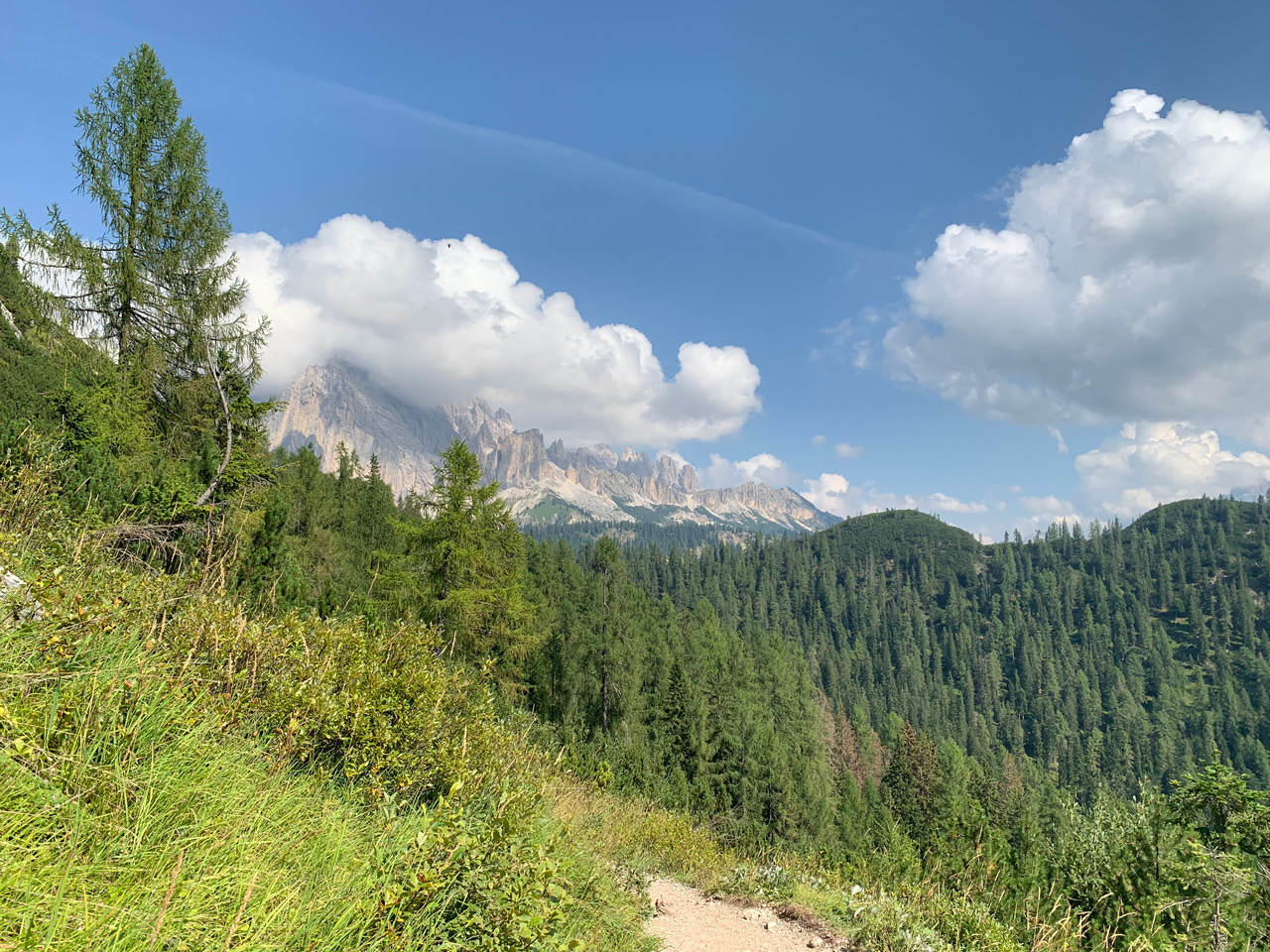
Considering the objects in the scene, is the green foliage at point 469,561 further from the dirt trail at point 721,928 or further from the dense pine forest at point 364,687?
the dirt trail at point 721,928

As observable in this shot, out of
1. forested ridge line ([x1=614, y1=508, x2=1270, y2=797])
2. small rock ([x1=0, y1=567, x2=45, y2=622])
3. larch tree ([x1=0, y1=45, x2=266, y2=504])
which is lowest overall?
forested ridge line ([x1=614, y1=508, x2=1270, y2=797])

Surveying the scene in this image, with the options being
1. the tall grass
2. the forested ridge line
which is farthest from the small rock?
the forested ridge line

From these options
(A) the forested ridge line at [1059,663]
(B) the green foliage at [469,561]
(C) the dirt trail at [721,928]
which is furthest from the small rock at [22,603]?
(A) the forested ridge line at [1059,663]

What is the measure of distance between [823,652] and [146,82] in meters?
171

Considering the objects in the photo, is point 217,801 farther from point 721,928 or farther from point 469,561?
point 469,561

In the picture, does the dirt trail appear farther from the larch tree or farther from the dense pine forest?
the larch tree

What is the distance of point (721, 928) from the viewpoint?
6.73m

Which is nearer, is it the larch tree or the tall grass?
the tall grass

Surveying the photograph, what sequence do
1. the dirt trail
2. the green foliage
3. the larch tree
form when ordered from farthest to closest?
the green foliage → the larch tree → the dirt trail

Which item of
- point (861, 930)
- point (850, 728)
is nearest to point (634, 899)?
point (861, 930)

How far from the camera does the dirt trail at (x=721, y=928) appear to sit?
6152mm

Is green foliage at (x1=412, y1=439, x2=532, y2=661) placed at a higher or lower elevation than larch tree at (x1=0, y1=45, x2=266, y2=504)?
lower

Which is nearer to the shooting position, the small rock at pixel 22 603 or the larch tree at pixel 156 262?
the small rock at pixel 22 603

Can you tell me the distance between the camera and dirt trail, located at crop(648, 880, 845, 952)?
6.15 m
